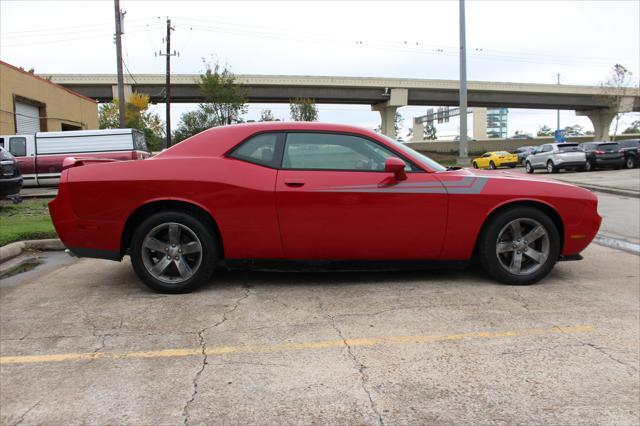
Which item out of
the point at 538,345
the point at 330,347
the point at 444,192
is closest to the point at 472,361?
the point at 538,345

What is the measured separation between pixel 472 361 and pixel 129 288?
10.7ft

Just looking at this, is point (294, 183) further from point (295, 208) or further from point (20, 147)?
point (20, 147)

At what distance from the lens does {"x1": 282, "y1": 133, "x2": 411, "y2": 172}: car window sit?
177 inches

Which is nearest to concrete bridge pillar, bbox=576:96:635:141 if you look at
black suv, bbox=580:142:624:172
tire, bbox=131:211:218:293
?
black suv, bbox=580:142:624:172

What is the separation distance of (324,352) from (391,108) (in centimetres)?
5445

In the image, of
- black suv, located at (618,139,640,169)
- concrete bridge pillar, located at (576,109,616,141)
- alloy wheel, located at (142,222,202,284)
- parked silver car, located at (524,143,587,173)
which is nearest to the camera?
alloy wheel, located at (142,222,202,284)

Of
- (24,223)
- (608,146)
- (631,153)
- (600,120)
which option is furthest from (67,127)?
(600,120)

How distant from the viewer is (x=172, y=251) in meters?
4.47

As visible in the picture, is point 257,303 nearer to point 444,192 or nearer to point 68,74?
point 444,192

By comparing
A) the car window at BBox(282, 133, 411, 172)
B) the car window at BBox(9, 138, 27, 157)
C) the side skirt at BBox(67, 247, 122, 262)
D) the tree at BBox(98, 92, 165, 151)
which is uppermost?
the tree at BBox(98, 92, 165, 151)

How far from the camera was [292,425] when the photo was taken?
244cm

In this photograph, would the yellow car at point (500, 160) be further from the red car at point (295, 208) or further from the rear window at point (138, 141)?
the red car at point (295, 208)

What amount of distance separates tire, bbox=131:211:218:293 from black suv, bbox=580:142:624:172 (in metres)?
26.2

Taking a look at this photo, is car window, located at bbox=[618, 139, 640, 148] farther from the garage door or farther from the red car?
the garage door
